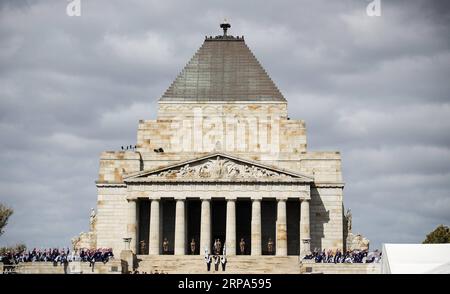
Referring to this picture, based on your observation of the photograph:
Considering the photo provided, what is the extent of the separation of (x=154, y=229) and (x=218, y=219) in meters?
7.76

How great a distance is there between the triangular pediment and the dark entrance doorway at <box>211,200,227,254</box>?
4.37 metres

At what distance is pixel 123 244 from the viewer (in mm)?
85312

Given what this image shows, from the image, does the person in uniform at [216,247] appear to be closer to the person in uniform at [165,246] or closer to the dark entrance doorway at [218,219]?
the dark entrance doorway at [218,219]

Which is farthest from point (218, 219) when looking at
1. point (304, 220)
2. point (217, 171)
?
point (304, 220)

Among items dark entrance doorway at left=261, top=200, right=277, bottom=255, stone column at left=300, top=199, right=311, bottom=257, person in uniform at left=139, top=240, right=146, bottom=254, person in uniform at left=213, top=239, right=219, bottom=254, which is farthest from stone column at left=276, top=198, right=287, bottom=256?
person in uniform at left=139, top=240, right=146, bottom=254

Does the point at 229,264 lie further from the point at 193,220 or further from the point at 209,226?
the point at 193,220

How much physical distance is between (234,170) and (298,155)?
322 inches

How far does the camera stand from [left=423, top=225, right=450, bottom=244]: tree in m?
107

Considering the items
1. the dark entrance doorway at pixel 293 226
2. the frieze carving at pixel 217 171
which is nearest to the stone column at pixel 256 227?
the frieze carving at pixel 217 171

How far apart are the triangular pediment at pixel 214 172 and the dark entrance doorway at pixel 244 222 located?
181 inches

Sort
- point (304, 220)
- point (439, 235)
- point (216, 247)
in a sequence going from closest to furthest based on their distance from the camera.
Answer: point (216, 247) → point (304, 220) → point (439, 235)

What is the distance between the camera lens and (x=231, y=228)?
268ft
